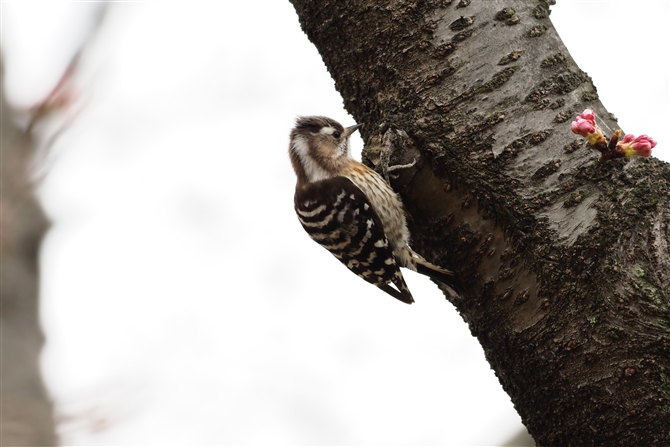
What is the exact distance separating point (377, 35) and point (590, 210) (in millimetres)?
1263

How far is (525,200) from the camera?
2805 millimetres

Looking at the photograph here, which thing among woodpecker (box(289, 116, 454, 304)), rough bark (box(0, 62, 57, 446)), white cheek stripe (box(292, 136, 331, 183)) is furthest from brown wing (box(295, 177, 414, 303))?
rough bark (box(0, 62, 57, 446))

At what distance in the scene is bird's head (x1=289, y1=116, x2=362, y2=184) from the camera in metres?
5.11

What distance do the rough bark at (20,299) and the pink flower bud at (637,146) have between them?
2.03m

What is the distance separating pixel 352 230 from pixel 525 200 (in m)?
1.96

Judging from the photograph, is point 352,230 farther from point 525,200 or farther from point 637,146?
point 637,146

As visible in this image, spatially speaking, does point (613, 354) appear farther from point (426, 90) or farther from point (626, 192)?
point (426, 90)

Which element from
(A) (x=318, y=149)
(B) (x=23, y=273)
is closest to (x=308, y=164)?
(A) (x=318, y=149)

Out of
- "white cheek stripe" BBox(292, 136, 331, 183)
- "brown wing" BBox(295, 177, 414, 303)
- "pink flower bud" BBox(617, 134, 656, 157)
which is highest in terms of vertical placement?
"white cheek stripe" BBox(292, 136, 331, 183)

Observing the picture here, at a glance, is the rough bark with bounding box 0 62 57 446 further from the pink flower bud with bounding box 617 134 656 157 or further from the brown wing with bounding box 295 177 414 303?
the pink flower bud with bounding box 617 134 656 157

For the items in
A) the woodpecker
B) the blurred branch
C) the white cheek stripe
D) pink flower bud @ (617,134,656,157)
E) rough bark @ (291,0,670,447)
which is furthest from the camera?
the white cheek stripe

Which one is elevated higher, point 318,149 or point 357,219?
point 318,149

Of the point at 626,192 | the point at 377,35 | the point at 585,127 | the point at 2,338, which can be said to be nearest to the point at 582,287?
the point at 626,192

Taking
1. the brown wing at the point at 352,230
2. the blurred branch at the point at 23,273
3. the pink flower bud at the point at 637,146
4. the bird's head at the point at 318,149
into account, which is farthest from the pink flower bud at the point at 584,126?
the bird's head at the point at 318,149
